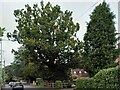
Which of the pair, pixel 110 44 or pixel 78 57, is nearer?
pixel 110 44

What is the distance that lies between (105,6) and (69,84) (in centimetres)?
1851

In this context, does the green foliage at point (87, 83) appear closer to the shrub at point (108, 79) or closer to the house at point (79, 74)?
the shrub at point (108, 79)

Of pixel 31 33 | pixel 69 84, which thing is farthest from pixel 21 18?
pixel 69 84

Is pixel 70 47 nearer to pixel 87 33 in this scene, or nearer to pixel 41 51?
pixel 41 51

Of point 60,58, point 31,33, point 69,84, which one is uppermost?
point 31,33

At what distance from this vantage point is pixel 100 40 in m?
48.5

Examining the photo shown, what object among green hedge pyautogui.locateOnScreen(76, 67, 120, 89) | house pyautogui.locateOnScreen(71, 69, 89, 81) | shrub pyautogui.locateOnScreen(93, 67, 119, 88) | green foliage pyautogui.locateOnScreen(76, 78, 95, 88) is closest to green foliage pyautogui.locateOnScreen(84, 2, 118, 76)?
green foliage pyautogui.locateOnScreen(76, 78, 95, 88)

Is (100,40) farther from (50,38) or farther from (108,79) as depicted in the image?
(108,79)

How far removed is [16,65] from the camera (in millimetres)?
121188

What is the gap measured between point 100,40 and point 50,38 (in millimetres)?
16754

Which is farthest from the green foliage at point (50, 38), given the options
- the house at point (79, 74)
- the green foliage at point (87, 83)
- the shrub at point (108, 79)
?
the shrub at point (108, 79)

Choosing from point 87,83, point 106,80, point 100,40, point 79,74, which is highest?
point 100,40

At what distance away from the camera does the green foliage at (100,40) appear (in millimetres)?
47438

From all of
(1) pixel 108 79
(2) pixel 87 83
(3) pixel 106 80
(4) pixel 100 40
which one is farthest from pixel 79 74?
(1) pixel 108 79
